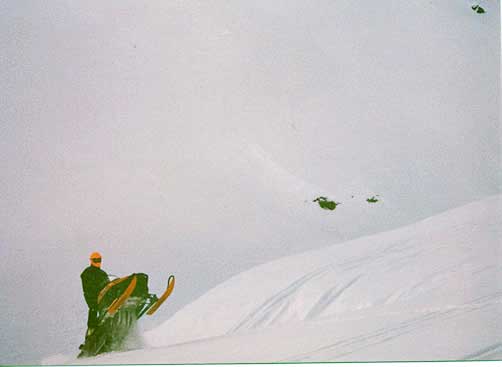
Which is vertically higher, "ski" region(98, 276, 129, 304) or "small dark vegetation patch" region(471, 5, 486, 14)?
"small dark vegetation patch" region(471, 5, 486, 14)

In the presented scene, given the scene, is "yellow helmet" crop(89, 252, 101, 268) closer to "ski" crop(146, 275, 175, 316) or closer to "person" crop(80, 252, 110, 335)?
"person" crop(80, 252, 110, 335)

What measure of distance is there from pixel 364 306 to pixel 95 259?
5.01 feet

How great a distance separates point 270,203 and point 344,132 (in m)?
0.64

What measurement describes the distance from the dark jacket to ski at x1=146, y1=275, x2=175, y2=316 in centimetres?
29

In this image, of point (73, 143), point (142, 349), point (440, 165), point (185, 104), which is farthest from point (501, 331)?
point (73, 143)

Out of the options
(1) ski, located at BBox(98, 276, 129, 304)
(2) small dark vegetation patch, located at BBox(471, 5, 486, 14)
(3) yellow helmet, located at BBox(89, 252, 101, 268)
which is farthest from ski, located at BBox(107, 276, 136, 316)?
(2) small dark vegetation patch, located at BBox(471, 5, 486, 14)

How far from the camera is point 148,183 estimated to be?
3693mm

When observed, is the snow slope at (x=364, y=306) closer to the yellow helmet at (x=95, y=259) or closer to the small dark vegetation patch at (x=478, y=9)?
the yellow helmet at (x=95, y=259)

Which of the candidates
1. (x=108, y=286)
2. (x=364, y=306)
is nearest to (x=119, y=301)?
(x=108, y=286)

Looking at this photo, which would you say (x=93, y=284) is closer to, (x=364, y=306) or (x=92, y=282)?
(x=92, y=282)

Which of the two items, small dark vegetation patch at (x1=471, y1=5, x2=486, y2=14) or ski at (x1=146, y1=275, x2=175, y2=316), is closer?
ski at (x1=146, y1=275, x2=175, y2=316)

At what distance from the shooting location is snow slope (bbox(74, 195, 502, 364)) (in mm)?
3479

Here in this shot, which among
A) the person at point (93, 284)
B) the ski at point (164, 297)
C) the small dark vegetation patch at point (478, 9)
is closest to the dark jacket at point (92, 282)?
the person at point (93, 284)

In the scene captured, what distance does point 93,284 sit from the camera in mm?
3508
